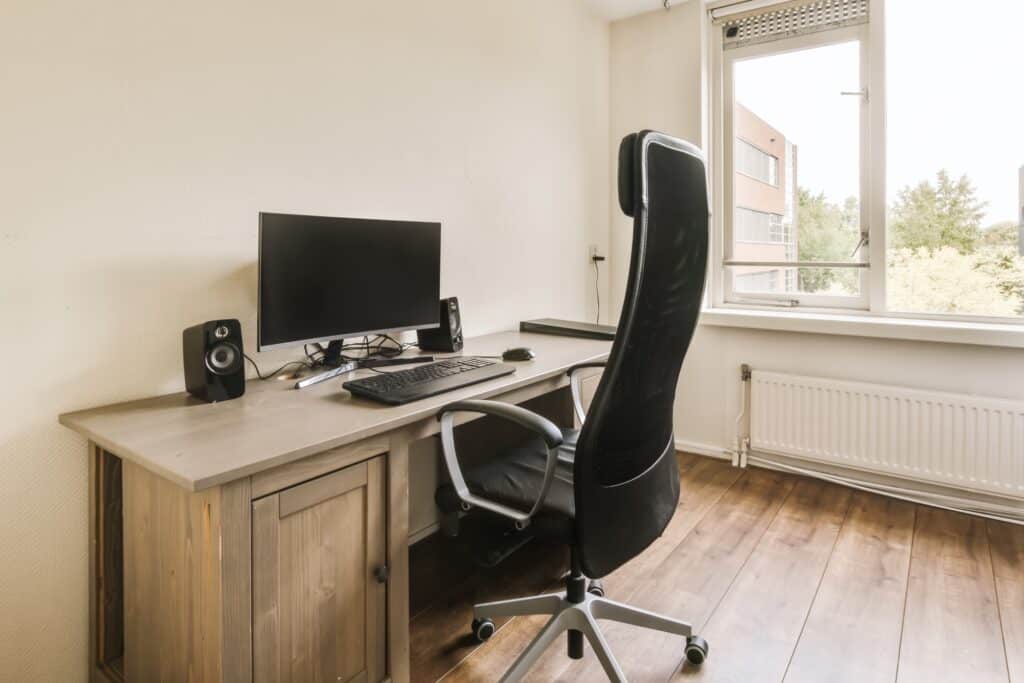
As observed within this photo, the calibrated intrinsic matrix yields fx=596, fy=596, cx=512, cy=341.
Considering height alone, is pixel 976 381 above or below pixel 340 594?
above

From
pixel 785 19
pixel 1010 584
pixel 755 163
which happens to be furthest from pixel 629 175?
pixel 785 19

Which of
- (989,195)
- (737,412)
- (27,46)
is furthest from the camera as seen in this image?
(737,412)

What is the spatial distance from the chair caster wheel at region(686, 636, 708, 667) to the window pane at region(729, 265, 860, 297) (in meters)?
2.09

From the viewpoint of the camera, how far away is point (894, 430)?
269 centimetres

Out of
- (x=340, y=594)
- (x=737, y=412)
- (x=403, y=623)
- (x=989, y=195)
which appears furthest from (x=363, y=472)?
(x=989, y=195)

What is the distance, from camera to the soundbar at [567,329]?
100 inches

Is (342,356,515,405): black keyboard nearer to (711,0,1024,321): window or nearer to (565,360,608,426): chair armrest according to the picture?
(565,360,608,426): chair armrest

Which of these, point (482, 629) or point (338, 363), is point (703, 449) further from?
point (338, 363)

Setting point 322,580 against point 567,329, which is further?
point 567,329

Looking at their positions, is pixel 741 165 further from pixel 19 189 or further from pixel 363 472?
pixel 19 189

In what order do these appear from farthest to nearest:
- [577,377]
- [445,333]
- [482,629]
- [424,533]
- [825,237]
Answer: [825,237], [424,533], [445,333], [577,377], [482,629]

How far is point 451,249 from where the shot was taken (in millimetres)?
2453

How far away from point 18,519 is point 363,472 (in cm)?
80

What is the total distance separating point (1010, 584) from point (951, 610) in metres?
0.34
